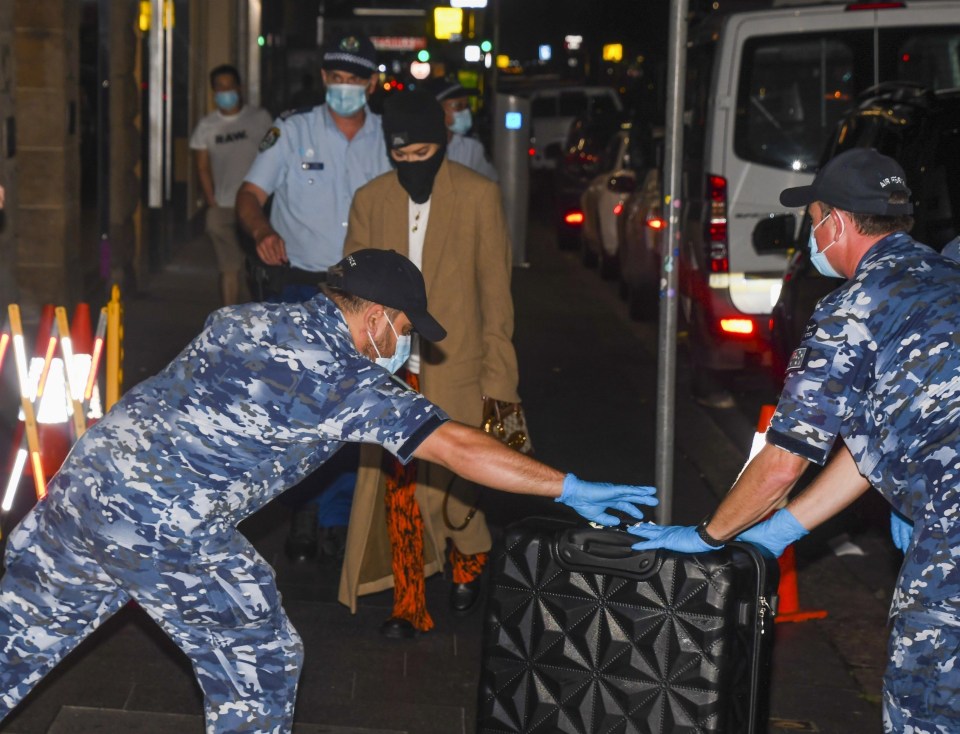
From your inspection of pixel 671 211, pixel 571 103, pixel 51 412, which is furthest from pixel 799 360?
pixel 571 103

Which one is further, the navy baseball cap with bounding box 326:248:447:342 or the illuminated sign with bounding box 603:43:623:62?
the illuminated sign with bounding box 603:43:623:62

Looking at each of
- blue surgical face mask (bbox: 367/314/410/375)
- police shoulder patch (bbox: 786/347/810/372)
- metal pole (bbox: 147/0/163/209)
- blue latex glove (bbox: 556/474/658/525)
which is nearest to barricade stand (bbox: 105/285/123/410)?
blue surgical face mask (bbox: 367/314/410/375)

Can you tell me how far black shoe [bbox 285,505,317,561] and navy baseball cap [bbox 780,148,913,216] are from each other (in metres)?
3.52

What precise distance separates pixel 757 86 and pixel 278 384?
711cm

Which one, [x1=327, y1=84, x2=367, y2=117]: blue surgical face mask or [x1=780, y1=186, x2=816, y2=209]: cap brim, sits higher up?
[x1=327, y1=84, x2=367, y2=117]: blue surgical face mask

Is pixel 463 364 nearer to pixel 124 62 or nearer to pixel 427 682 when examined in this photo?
pixel 427 682

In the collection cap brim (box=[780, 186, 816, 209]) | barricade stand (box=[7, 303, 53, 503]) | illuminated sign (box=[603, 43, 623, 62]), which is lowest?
barricade stand (box=[7, 303, 53, 503])

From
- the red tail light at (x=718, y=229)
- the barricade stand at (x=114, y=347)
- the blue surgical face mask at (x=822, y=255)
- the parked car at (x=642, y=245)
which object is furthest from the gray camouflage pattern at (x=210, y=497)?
the parked car at (x=642, y=245)

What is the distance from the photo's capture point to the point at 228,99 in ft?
42.7

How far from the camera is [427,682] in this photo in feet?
17.9

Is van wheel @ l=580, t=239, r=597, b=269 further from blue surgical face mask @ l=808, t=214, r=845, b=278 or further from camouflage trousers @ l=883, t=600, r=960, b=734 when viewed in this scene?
camouflage trousers @ l=883, t=600, r=960, b=734

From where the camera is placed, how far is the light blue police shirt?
6844 millimetres

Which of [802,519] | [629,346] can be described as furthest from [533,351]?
[802,519]

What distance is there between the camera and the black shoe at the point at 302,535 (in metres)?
6.78
